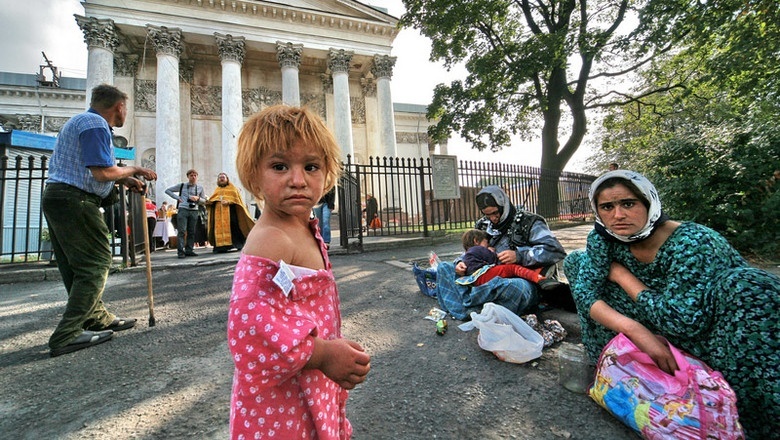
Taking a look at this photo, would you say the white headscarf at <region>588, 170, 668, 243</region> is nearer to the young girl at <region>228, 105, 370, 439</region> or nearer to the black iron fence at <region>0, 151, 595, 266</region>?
the young girl at <region>228, 105, 370, 439</region>

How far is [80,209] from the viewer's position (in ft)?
8.29

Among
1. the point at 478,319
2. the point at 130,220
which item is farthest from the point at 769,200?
the point at 130,220

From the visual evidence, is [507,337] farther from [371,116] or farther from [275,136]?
[371,116]

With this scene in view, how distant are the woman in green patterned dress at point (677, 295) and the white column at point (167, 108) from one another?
17.8 meters

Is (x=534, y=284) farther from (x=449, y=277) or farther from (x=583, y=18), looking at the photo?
(x=583, y=18)

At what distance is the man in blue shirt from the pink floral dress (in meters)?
2.53

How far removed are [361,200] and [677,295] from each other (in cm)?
1077

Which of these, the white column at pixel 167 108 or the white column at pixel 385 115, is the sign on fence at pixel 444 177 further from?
the white column at pixel 167 108

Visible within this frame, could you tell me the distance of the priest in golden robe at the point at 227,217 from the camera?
22.1 feet

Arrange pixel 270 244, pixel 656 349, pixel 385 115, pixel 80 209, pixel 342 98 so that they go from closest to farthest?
1. pixel 270 244
2. pixel 656 349
3. pixel 80 209
4. pixel 342 98
5. pixel 385 115

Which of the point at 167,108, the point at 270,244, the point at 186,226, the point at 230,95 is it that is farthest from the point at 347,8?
the point at 270,244

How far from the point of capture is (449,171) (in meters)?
9.60

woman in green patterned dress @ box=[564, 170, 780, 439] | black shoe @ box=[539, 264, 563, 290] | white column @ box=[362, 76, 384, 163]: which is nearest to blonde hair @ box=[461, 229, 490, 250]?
black shoe @ box=[539, 264, 563, 290]

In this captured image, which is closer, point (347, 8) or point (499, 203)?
point (499, 203)
